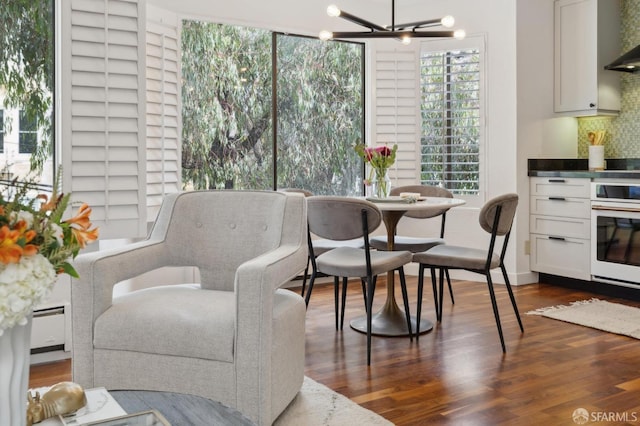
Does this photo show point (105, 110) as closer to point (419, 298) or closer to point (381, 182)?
point (381, 182)

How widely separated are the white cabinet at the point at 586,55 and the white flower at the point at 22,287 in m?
5.14

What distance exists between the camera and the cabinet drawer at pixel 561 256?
5.00 metres

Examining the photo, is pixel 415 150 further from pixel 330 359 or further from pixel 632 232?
pixel 330 359

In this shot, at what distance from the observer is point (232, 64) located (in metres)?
5.07

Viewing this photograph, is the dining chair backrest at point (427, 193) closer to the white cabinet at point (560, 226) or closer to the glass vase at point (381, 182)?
the glass vase at point (381, 182)

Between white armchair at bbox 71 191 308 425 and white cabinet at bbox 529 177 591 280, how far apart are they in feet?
10.4

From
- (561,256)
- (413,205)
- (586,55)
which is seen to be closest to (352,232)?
(413,205)

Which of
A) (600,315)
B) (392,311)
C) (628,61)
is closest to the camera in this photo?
(392,311)

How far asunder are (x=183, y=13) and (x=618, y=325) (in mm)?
3837

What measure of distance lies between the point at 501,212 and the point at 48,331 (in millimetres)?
2604

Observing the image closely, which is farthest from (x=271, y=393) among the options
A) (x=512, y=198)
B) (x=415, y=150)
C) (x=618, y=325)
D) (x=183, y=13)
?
(x=415, y=150)

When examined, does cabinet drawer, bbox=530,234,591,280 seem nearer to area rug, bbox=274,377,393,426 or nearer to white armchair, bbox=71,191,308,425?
area rug, bbox=274,377,393,426

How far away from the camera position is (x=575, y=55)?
534 cm

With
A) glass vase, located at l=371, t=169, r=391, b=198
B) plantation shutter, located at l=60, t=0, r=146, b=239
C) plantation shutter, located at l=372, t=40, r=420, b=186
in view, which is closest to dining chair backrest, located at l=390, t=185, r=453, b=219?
Answer: glass vase, located at l=371, t=169, r=391, b=198
